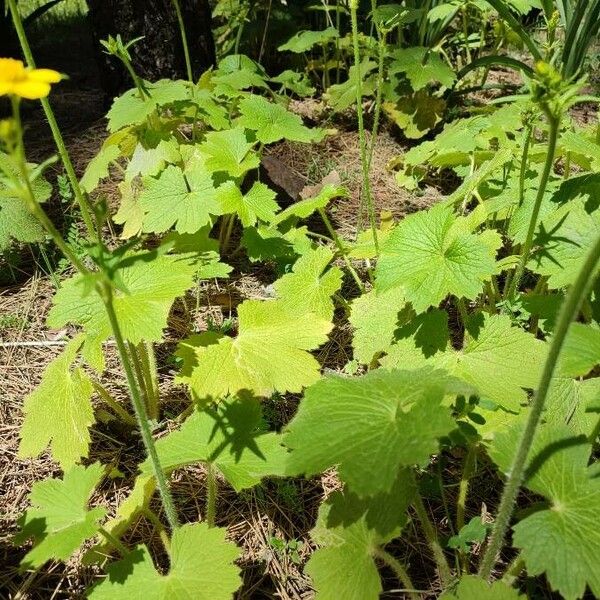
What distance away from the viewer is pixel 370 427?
107cm

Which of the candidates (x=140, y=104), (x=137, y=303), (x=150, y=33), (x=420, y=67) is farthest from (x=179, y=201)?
(x=420, y=67)

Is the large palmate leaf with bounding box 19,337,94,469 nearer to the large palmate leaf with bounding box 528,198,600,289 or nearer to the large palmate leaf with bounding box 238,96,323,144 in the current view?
the large palmate leaf with bounding box 238,96,323,144

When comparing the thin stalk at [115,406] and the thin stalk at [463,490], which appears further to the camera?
the thin stalk at [115,406]

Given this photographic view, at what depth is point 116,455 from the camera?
1686 millimetres

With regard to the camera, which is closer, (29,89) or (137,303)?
(29,89)

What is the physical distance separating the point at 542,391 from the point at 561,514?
286 millimetres

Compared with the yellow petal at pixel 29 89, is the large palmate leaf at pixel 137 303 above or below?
below

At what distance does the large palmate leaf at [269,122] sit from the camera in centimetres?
235

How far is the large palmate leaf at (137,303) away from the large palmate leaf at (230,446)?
0.25 metres

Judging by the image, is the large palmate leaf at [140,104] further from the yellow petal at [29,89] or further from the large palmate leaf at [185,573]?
the large palmate leaf at [185,573]

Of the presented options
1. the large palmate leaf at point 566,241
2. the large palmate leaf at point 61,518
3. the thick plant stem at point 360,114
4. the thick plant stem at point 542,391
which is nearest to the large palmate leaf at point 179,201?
the thick plant stem at point 360,114

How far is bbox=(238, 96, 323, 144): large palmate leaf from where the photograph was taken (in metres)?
2.35

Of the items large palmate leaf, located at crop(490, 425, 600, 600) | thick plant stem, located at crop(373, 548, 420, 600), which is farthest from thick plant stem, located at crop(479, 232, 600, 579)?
thick plant stem, located at crop(373, 548, 420, 600)

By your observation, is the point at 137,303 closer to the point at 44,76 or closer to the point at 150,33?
the point at 44,76
